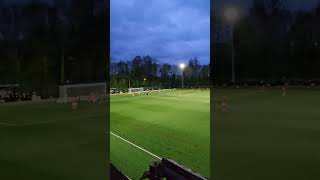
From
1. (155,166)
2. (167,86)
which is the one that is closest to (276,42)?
(167,86)

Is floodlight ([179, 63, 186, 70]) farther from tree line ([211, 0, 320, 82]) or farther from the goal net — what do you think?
tree line ([211, 0, 320, 82])

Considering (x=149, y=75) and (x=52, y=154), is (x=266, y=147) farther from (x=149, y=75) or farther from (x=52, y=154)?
(x=149, y=75)

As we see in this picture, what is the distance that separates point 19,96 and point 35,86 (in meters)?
1.69

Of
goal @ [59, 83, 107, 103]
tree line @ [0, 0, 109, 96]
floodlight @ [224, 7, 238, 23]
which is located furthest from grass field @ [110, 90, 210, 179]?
tree line @ [0, 0, 109, 96]

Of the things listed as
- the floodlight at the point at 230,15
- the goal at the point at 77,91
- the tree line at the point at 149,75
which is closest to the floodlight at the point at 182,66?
the tree line at the point at 149,75

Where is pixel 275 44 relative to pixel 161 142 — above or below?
above

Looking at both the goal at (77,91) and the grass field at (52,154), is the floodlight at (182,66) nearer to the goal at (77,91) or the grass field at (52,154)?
the goal at (77,91)

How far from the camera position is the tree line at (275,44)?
24828mm

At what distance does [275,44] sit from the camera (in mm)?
27625

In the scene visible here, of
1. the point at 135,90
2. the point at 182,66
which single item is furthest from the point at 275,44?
the point at 135,90

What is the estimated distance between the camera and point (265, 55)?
91.2 feet

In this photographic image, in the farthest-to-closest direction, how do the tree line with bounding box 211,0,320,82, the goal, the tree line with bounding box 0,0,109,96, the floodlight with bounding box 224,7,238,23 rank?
the tree line with bounding box 211,0,320,82 → the tree line with bounding box 0,0,109,96 → the goal → the floodlight with bounding box 224,7,238,23

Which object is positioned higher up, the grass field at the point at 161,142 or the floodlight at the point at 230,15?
the floodlight at the point at 230,15

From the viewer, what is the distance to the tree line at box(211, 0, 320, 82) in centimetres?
2483
